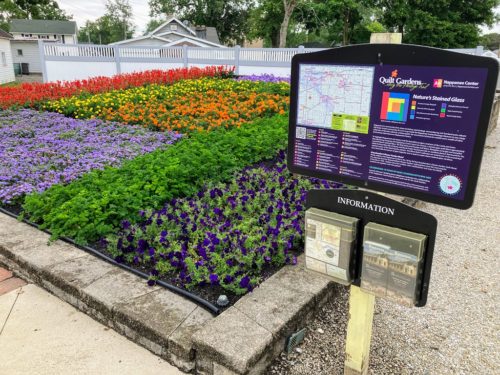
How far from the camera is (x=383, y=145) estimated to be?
5.89 feet

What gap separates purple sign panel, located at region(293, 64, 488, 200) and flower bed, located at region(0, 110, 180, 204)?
11.7 feet

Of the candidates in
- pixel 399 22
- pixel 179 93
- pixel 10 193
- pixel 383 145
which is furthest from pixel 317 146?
pixel 399 22

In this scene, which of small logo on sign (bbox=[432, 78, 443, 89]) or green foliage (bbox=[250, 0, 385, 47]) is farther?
green foliage (bbox=[250, 0, 385, 47])

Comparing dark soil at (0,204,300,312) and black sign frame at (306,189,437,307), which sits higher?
black sign frame at (306,189,437,307)

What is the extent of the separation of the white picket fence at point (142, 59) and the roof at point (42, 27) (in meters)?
38.5

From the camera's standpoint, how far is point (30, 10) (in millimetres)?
59688

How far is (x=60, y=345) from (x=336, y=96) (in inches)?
85.1

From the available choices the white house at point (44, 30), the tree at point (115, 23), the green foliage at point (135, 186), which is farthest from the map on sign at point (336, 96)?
the tree at point (115, 23)

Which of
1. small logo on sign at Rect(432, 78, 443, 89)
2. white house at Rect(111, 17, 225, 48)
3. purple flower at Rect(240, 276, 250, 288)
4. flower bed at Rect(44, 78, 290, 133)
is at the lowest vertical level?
purple flower at Rect(240, 276, 250, 288)

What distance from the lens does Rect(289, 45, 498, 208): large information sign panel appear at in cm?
157

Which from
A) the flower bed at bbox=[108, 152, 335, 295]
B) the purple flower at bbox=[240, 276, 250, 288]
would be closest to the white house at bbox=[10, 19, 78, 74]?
the flower bed at bbox=[108, 152, 335, 295]

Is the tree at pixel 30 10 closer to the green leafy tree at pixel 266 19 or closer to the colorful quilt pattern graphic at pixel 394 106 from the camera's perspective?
the green leafy tree at pixel 266 19

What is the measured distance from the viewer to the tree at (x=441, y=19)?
3462cm

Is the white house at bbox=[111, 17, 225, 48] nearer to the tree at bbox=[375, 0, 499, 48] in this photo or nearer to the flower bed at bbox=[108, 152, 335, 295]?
the tree at bbox=[375, 0, 499, 48]
